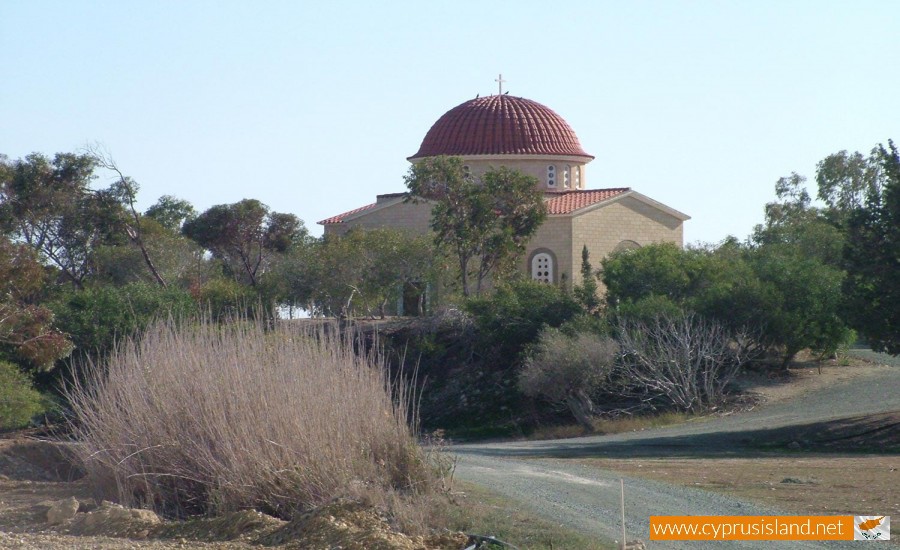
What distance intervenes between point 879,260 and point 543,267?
25395mm

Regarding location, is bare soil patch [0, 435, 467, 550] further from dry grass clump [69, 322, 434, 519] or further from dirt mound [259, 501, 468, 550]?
dry grass clump [69, 322, 434, 519]

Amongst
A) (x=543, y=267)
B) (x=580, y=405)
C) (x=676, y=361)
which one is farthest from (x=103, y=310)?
(x=543, y=267)

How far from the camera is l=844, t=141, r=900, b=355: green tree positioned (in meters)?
23.7

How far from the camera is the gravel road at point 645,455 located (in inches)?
471

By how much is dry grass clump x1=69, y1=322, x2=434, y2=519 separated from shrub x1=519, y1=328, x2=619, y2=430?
18636 millimetres

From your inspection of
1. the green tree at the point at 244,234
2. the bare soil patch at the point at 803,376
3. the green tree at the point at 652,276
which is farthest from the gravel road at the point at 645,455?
the green tree at the point at 244,234

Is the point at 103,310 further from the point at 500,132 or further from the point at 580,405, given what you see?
the point at 500,132

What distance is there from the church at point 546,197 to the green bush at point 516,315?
948 cm

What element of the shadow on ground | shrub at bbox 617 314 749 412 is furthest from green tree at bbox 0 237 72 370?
shrub at bbox 617 314 749 412

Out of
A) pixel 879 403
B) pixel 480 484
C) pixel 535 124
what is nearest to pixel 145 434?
pixel 480 484

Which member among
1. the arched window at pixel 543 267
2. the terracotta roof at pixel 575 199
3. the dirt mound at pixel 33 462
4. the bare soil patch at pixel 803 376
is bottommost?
the dirt mound at pixel 33 462

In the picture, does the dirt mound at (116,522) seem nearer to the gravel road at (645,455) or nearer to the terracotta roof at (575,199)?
the gravel road at (645,455)

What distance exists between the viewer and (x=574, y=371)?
104 ft

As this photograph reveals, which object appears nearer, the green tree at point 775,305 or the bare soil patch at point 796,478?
the bare soil patch at point 796,478
